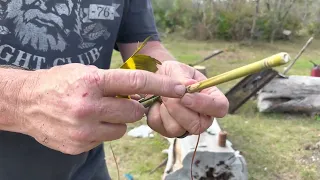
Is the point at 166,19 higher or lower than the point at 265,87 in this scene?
lower

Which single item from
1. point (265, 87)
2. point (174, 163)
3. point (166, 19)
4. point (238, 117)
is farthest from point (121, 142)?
point (166, 19)

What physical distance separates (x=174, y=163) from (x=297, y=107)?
9.62ft

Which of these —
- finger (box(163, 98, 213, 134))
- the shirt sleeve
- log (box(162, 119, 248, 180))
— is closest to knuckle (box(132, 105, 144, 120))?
finger (box(163, 98, 213, 134))

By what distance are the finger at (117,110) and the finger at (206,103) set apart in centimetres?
19

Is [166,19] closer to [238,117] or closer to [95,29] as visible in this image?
[238,117]

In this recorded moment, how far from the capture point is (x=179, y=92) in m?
1.05

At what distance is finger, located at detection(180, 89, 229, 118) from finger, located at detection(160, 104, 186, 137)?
10 cm

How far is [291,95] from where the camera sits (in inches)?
244

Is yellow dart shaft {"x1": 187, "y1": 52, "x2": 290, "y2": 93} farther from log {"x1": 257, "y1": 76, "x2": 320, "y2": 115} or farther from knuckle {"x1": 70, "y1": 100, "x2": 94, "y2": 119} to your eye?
log {"x1": 257, "y1": 76, "x2": 320, "y2": 115}

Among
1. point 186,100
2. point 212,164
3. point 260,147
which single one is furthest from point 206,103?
point 260,147

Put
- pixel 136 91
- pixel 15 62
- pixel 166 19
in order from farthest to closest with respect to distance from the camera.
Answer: pixel 166 19 < pixel 15 62 < pixel 136 91

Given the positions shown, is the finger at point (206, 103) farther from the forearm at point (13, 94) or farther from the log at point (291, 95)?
the log at point (291, 95)

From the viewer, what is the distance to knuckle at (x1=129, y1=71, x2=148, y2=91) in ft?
3.13

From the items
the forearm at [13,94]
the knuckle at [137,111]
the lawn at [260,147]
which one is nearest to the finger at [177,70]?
the knuckle at [137,111]
